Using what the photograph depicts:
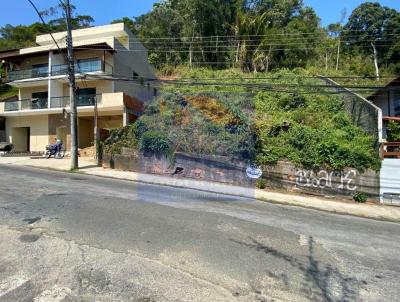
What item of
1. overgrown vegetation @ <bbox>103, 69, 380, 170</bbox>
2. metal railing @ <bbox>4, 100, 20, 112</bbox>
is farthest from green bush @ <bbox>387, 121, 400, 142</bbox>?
metal railing @ <bbox>4, 100, 20, 112</bbox>

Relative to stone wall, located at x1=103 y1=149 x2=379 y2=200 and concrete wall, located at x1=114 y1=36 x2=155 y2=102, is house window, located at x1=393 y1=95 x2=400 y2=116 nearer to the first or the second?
stone wall, located at x1=103 y1=149 x2=379 y2=200

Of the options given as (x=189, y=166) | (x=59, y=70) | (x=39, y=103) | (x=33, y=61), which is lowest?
(x=189, y=166)

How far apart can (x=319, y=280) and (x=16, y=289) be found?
162 inches

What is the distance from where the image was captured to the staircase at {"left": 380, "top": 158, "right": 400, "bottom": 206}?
13445 millimetres

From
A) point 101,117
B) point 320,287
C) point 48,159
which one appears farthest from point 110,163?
point 320,287

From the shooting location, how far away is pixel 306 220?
8.95 m

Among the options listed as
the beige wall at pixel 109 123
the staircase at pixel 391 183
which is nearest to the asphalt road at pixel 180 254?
the staircase at pixel 391 183

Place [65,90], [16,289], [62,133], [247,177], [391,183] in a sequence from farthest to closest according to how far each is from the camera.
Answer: [65,90] → [62,133] → [247,177] → [391,183] → [16,289]

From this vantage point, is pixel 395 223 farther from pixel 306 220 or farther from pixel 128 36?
pixel 128 36

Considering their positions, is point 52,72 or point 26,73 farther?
point 26,73

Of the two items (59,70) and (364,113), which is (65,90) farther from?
(364,113)

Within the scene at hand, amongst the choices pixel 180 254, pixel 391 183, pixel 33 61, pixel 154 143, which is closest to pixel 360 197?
pixel 391 183

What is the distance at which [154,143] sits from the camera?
1683 cm

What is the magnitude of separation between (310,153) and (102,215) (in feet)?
34.4
